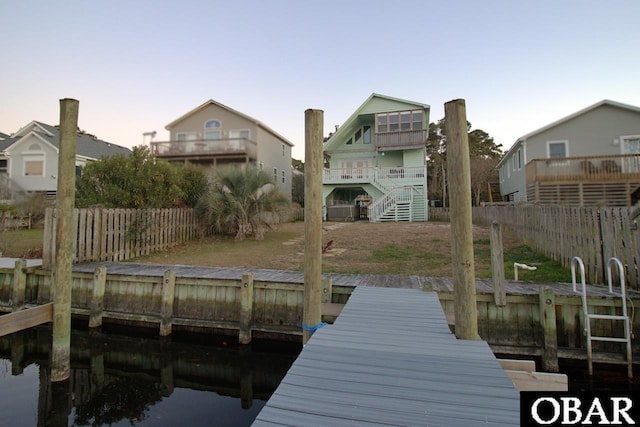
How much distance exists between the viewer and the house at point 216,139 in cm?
2517

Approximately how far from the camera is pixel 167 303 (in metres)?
6.56

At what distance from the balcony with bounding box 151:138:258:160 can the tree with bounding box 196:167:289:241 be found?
1147 cm

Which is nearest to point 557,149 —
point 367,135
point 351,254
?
point 367,135

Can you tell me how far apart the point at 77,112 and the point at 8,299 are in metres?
5.99

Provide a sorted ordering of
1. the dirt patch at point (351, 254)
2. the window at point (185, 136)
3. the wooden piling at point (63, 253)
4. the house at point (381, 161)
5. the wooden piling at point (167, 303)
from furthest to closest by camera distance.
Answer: the window at point (185, 136) < the house at point (381, 161) < the dirt patch at point (351, 254) < the wooden piling at point (167, 303) < the wooden piling at point (63, 253)

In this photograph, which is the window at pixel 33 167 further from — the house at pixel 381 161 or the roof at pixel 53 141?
the house at pixel 381 161

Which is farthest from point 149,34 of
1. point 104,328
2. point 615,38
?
point 615,38

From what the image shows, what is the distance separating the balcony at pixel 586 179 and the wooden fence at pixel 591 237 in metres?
10.5

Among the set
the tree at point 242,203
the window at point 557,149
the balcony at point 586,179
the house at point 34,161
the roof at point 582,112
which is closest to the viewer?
the tree at point 242,203

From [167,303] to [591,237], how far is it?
8.87m

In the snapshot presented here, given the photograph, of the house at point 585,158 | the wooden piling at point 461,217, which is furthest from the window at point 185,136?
the wooden piling at point 461,217

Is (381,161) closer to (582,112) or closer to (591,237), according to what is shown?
(582,112)

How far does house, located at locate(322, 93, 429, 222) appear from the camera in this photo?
77.9 ft

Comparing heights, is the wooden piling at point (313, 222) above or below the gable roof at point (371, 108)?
below
